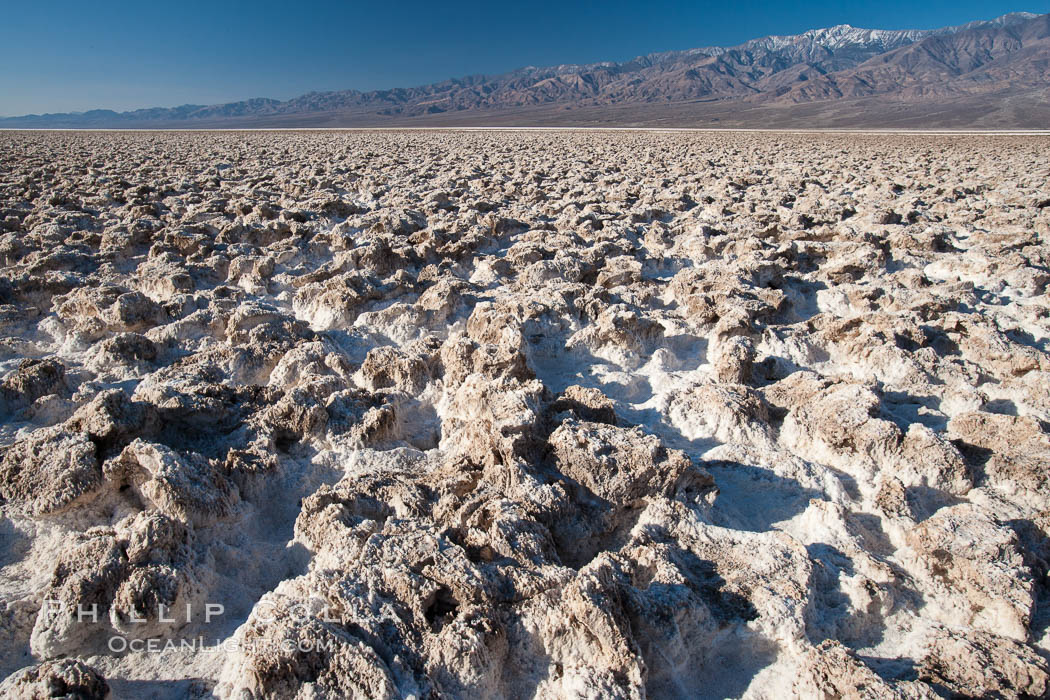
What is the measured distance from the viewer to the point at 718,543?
6.60 feet

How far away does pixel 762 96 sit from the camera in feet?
318

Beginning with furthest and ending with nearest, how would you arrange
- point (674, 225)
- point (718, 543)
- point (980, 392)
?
point (674, 225), point (980, 392), point (718, 543)

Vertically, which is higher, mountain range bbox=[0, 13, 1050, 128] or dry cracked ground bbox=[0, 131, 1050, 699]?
mountain range bbox=[0, 13, 1050, 128]

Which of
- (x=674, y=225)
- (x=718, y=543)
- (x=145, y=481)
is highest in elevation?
(x=674, y=225)

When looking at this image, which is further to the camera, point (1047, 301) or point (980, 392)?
point (1047, 301)

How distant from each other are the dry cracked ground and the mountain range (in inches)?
1859

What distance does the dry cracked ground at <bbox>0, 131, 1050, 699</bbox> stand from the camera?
1.59 metres

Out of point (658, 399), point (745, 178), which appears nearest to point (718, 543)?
point (658, 399)

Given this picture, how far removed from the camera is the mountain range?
181ft

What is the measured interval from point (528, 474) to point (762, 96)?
111565 mm

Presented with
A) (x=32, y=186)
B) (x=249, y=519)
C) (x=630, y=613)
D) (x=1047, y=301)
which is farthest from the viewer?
(x=32, y=186)

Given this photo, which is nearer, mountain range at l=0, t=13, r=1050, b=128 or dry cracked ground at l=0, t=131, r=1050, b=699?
dry cracked ground at l=0, t=131, r=1050, b=699

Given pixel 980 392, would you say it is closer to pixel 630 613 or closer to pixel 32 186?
pixel 630 613

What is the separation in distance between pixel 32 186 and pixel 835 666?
12623mm
